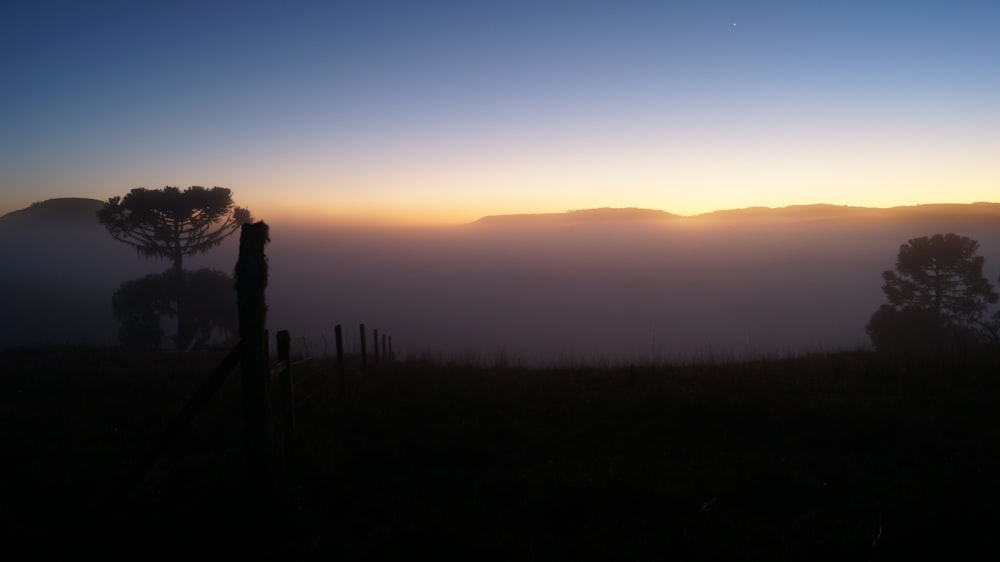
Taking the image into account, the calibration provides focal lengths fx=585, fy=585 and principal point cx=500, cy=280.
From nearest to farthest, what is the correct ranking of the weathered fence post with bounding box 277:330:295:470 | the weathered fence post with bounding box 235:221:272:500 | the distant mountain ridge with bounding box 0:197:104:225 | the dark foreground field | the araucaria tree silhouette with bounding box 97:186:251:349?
the dark foreground field
the weathered fence post with bounding box 235:221:272:500
the weathered fence post with bounding box 277:330:295:470
the araucaria tree silhouette with bounding box 97:186:251:349
the distant mountain ridge with bounding box 0:197:104:225

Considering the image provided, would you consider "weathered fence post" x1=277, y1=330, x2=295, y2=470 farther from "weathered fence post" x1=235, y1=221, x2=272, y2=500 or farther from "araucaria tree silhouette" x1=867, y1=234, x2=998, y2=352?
"araucaria tree silhouette" x1=867, y1=234, x2=998, y2=352

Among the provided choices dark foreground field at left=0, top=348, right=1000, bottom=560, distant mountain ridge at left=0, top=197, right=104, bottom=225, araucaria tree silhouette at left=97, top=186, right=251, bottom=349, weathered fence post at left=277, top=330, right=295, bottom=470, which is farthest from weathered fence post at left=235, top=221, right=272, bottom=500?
distant mountain ridge at left=0, top=197, right=104, bottom=225

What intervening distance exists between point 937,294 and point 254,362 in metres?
42.1

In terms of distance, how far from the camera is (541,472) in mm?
6340

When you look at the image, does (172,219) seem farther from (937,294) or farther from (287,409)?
(937,294)

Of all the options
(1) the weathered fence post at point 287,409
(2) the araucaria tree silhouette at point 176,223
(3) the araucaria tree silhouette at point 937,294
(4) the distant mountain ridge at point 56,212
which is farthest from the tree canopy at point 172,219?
(4) the distant mountain ridge at point 56,212

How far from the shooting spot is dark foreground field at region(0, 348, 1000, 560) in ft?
15.4

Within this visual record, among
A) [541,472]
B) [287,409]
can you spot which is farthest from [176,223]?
[541,472]

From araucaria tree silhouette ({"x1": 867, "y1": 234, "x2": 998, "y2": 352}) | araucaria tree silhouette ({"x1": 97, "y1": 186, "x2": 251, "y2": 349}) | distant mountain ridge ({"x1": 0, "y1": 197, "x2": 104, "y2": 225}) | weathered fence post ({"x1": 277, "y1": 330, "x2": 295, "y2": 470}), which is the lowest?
araucaria tree silhouette ({"x1": 867, "y1": 234, "x2": 998, "y2": 352})

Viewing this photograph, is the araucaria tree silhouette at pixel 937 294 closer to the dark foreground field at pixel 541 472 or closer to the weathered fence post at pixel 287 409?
the dark foreground field at pixel 541 472

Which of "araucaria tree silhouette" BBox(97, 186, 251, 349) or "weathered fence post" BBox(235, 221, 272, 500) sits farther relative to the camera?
"araucaria tree silhouette" BBox(97, 186, 251, 349)

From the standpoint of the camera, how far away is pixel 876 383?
10.6 meters

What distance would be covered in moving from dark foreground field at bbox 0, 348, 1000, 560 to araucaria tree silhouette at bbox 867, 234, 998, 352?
91.9 ft

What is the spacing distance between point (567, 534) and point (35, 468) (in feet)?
19.5
